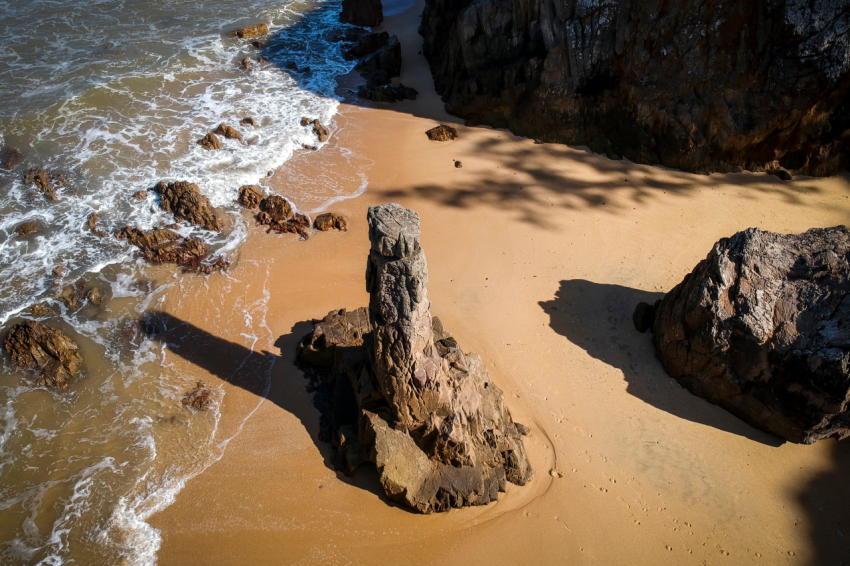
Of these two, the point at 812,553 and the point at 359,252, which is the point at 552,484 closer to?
the point at 812,553

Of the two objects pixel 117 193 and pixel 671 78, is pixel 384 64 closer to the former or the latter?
pixel 671 78

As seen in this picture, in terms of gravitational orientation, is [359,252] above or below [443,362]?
below

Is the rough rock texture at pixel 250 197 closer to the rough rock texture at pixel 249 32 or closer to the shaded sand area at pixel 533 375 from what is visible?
the shaded sand area at pixel 533 375

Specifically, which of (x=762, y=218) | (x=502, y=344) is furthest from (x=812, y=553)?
(x=762, y=218)

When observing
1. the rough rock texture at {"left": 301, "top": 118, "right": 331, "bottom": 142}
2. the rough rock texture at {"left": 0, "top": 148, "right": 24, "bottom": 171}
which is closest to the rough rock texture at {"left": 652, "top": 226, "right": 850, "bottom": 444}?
the rough rock texture at {"left": 301, "top": 118, "right": 331, "bottom": 142}

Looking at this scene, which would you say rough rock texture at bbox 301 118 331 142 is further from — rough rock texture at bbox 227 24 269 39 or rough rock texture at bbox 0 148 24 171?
rough rock texture at bbox 0 148 24 171

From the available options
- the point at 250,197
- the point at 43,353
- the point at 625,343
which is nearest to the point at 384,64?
the point at 250,197

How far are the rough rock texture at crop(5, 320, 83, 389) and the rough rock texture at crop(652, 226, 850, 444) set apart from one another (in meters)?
10.5

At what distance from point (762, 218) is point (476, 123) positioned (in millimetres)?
8305

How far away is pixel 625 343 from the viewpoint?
9297mm

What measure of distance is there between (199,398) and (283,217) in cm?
507

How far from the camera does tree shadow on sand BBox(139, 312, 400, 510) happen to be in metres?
7.83

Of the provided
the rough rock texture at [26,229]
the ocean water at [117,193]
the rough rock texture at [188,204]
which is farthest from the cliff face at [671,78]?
the rough rock texture at [26,229]

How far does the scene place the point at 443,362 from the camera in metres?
6.69
